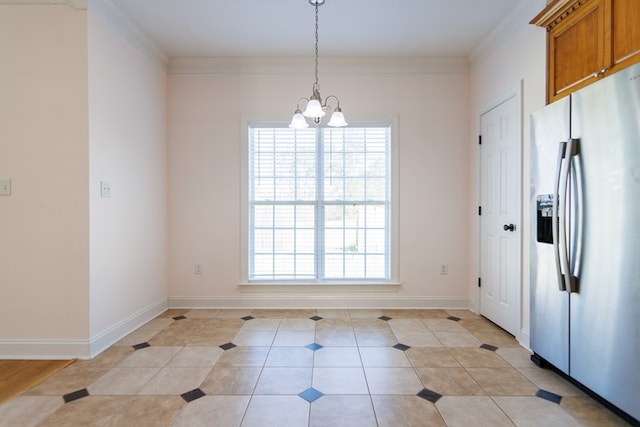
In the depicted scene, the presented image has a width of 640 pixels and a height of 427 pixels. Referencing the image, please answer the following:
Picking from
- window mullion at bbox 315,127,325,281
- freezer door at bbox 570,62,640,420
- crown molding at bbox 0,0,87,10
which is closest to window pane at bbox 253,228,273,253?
window mullion at bbox 315,127,325,281

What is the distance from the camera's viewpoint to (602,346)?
1752mm

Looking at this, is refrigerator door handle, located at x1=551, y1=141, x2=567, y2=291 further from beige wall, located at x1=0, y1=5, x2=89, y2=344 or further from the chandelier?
beige wall, located at x1=0, y1=5, x2=89, y2=344

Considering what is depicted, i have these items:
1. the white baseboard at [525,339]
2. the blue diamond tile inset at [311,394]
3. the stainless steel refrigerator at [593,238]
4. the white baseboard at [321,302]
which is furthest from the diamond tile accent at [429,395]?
the white baseboard at [321,302]

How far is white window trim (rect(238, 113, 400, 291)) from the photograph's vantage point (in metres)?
3.74

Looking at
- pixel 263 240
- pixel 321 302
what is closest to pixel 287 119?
pixel 263 240

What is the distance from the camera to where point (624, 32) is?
1.78 m

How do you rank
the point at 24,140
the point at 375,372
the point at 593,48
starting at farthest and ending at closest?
the point at 24,140, the point at 375,372, the point at 593,48

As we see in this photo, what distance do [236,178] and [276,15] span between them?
1.69 meters

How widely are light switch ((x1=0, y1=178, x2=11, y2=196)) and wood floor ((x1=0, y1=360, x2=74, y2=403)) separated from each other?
49.1 inches

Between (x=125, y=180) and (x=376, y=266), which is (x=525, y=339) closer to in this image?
(x=376, y=266)

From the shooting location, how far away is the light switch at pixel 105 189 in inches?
105

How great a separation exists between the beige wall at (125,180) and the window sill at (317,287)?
101cm

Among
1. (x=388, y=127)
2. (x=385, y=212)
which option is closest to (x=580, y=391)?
(x=385, y=212)

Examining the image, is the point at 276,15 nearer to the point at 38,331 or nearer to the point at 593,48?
the point at 593,48
